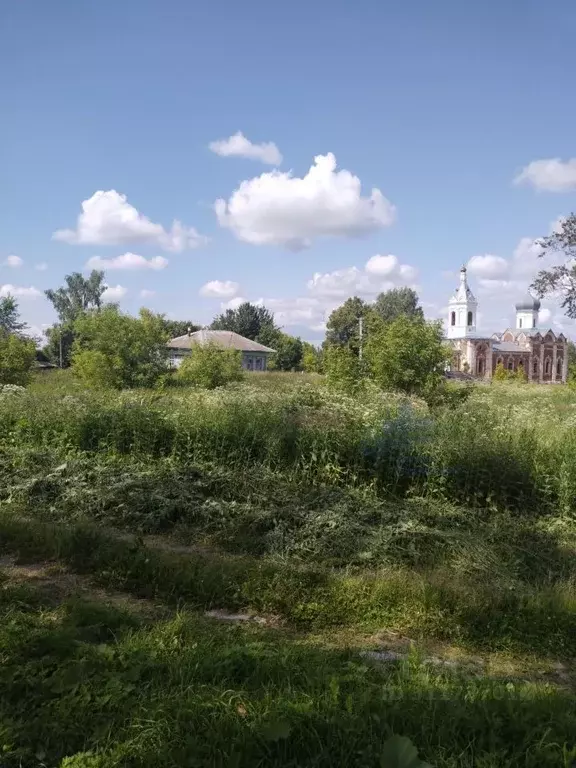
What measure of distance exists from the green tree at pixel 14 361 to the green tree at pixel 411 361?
12340 mm

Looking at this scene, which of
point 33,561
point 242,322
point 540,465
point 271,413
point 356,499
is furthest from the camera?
point 242,322

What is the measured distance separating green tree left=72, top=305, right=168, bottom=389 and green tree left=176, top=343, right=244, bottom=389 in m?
1.06

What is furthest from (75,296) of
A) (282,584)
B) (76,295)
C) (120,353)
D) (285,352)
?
(282,584)

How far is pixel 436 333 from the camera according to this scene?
709 inches

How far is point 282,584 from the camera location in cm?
487

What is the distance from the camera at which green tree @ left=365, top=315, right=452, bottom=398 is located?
57.1ft

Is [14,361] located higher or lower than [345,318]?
lower

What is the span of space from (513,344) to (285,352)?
37373mm

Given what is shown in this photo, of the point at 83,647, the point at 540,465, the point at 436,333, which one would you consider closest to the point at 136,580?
the point at 83,647

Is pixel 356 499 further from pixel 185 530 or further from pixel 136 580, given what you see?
pixel 136 580

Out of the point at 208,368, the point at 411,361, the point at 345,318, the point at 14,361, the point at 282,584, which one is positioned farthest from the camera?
→ the point at 345,318

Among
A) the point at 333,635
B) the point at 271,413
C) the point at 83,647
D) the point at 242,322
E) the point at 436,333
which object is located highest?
the point at 242,322

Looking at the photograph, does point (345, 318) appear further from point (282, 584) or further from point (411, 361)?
point (282, 584)

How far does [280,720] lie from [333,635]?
188 cm
